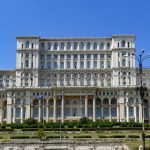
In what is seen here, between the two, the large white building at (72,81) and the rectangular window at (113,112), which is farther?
the rectangular window at (113,112)

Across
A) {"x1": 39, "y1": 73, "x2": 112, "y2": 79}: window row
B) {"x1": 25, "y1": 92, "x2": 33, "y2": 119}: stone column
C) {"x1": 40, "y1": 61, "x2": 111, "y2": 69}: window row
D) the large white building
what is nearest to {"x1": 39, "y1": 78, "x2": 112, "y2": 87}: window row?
the large white building

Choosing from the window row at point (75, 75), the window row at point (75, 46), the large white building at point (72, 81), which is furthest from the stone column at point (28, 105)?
the window row at point (75, 46)

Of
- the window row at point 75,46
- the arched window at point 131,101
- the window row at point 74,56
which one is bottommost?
the arched window at point 131,101

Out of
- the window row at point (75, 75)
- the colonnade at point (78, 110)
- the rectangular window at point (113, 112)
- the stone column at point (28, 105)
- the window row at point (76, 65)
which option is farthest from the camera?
the window row at point (76, 65)

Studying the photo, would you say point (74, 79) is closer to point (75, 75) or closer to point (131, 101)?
point (75, 75)

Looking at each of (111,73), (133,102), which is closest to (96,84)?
(111,73)

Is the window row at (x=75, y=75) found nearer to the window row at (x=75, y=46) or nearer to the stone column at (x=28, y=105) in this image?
the window row at (x=75, y=46)

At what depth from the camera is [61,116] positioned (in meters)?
142

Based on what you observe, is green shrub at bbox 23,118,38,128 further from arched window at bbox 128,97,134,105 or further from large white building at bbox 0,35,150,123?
arched window at bbox 128,97,134,105

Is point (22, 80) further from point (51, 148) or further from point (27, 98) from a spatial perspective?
point (51, 148)

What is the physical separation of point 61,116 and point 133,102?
25712mm

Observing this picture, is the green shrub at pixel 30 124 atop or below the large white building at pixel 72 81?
below

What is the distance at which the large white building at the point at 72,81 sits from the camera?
143 metres

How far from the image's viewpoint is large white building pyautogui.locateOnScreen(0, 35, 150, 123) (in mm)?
143000
